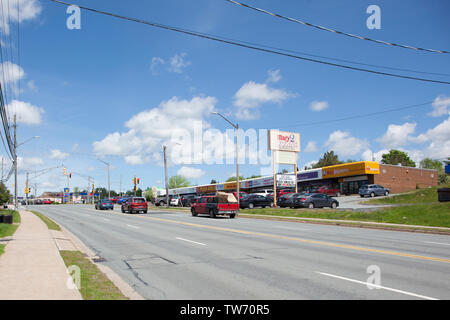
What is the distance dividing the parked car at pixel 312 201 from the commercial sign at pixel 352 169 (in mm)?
22270

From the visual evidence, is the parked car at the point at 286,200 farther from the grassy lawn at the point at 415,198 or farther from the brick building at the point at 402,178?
the brick building at the point at 402,178

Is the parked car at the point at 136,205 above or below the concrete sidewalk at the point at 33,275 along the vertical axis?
below

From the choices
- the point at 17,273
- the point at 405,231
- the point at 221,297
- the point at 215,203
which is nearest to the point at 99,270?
the point at 17,273

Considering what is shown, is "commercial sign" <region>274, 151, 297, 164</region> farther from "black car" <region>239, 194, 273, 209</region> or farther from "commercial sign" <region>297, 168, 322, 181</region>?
"commercial sign" <region>297, 168, 322, 181</region>

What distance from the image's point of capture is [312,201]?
113ft

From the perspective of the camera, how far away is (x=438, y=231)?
720 inches

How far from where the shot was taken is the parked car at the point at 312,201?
34.6m

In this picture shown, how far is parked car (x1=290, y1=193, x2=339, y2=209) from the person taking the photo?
34562 millimetres

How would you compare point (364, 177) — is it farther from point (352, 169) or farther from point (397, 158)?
point (397, 158)

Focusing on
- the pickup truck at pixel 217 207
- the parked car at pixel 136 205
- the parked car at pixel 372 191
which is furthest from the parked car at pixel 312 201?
the parked car at pixel 136 205

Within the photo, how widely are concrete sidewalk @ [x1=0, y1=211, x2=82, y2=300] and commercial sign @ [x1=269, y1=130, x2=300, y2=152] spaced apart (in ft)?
109

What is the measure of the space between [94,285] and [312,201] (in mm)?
29724

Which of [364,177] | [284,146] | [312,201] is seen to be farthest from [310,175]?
[312,201]
